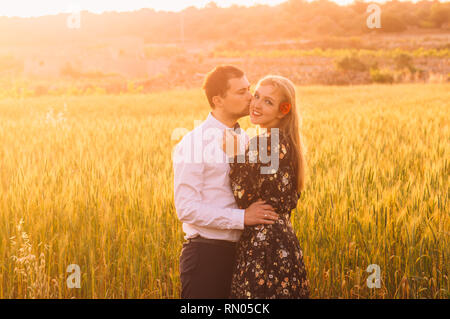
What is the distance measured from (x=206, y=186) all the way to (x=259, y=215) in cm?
30

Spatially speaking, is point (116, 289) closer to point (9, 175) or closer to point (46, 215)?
point (46, 215)

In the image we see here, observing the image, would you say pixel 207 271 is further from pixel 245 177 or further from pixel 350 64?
pixel 350 64

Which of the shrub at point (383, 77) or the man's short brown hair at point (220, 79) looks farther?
the shrub at point (383, 77)

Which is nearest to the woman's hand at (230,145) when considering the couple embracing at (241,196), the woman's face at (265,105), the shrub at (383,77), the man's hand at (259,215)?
the couple embracing at (241,196)

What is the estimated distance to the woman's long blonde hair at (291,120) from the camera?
2.10 meters

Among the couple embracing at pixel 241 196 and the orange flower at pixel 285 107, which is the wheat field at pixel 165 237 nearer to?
the couple embracing at pixel 241 196

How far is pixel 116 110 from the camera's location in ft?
47.8

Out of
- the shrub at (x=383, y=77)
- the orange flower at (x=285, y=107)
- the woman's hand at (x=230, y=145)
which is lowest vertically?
the woman's hand at (x=230, y=145)

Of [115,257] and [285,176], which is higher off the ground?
[285,176]

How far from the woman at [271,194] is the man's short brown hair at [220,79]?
16cm

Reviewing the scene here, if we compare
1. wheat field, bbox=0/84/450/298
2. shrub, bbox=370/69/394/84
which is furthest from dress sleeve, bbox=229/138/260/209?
shrub, bbox=370/69/394/84

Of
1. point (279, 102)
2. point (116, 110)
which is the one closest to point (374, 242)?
point (279, 102)

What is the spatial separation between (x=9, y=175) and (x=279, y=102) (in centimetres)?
337

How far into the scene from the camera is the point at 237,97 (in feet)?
7.26
